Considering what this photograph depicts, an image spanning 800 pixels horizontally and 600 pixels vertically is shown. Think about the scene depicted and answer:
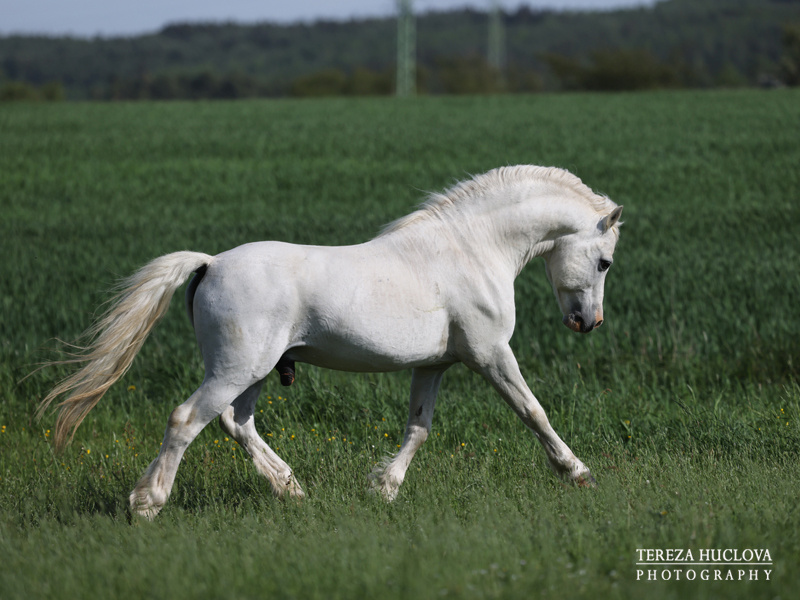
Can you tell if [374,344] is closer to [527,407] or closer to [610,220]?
[527,407]

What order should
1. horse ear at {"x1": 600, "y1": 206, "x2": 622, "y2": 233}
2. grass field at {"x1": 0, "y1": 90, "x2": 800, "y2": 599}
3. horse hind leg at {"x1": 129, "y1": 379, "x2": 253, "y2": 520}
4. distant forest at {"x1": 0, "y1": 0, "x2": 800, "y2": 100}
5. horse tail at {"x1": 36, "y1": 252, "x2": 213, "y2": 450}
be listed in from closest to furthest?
grass field at {"x1": 0, "y1": 90, "x2": 800, "y2": 599}
horse hind leg at {"x1": 129, "y1": 379, "x2": 253, "y2": 520}
horse tail at {"x1": 36, "y1": 252, "x2": 213, "y2": 450}
horse ear at {"x1": 600, "y1": 206, "x2": 622, "y2": 233}
distant forest at {"x1": 0, "y1": 0, "x2": 800, "y2": 100}

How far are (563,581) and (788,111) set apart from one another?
27.1m

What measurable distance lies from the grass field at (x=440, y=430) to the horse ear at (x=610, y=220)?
1383 millimetres

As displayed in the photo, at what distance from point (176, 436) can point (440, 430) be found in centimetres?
233

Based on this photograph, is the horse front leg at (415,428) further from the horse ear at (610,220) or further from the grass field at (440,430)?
the horse ear at (610,220)

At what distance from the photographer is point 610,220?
450 centimetres

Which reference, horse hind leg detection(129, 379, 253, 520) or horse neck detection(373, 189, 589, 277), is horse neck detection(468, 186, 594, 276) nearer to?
horse neck detection(373, 189, 589, 277)

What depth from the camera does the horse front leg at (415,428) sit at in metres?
4.50

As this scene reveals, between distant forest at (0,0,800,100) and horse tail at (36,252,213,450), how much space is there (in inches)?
2356

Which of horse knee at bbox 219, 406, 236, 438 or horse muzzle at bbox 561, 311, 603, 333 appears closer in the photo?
horse knee at bbox 219, 406, 236, 438

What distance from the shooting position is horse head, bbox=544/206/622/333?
4543 mm

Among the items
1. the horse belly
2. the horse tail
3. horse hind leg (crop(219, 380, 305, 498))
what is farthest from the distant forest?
the horse tail

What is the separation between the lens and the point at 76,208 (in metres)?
15.3

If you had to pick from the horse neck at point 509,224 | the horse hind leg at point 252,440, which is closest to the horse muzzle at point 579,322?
the horse neck at point 509,224
